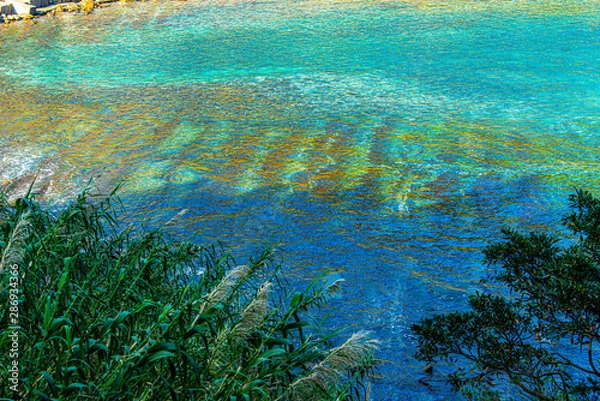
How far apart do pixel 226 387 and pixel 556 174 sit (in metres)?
7.60

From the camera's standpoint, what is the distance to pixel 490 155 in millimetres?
10594

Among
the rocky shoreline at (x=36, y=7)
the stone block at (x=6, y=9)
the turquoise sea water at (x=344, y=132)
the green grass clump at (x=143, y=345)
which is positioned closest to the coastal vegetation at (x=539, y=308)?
the green grass clump at (x=143, y=345)

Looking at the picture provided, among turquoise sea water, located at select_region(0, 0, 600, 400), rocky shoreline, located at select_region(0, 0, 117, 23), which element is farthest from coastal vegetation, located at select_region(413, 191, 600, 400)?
rocky shoreline, located at select_region(0, 0, 117, 23)

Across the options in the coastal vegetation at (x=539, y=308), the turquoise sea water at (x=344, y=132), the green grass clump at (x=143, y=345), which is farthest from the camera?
the turquoise sea water at (x=344, y=132)

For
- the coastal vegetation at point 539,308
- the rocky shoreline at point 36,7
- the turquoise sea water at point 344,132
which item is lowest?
the turquoise sea water at point 344,132

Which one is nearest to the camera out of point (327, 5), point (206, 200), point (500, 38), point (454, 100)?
point (206, 200)

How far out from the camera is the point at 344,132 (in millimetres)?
11805

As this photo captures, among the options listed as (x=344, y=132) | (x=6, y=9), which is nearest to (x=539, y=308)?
(x=344, y=132)

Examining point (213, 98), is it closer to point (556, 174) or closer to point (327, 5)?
point (556, 174)

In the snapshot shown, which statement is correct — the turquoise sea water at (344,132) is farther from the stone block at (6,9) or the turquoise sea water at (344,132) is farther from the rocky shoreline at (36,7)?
the stone block at (6,9)

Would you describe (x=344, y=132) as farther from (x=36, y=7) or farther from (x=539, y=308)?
(x=36, y=7)

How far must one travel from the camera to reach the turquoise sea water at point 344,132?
7980mm

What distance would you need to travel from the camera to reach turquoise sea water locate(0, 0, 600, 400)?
7.98 meters

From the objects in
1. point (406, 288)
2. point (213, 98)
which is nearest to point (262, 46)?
point (213, 98)
